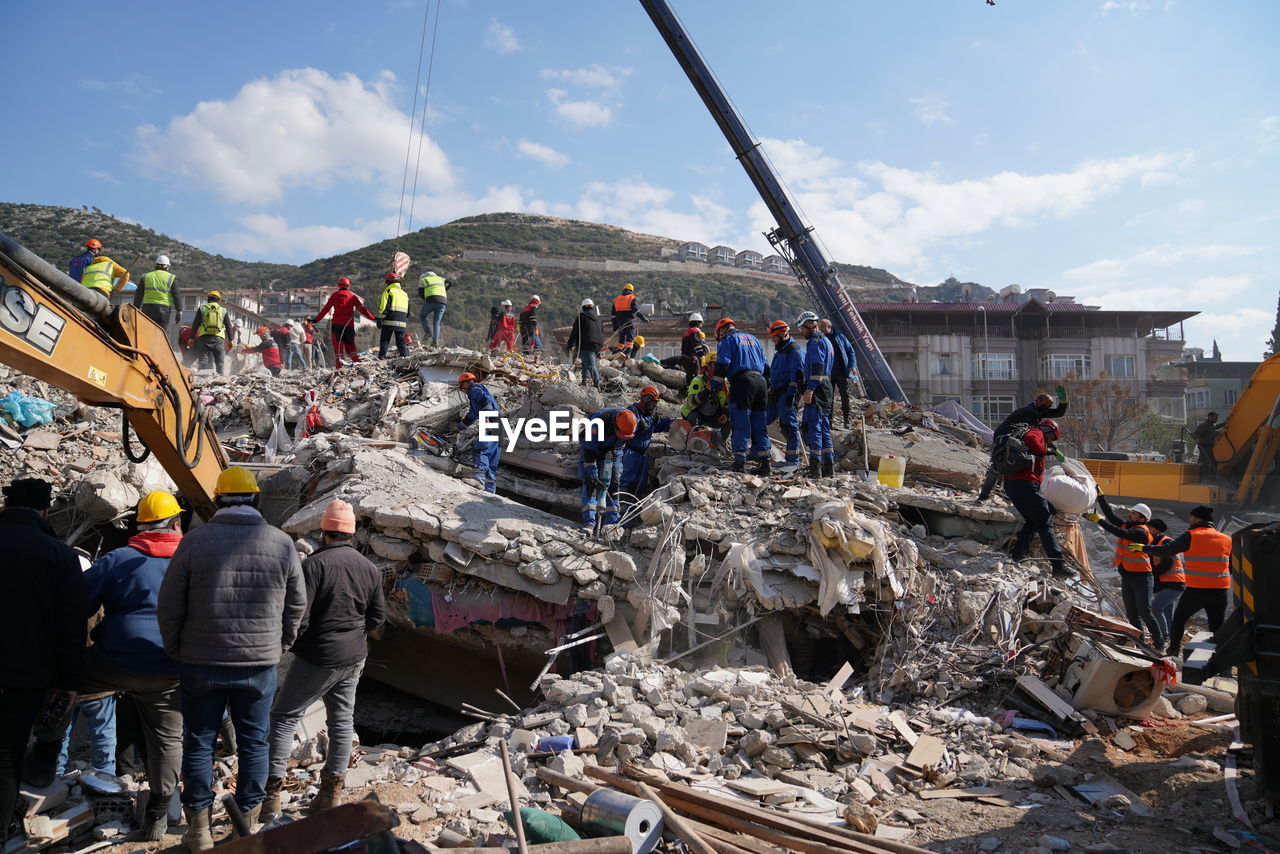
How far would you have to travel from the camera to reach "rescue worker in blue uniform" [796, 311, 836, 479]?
→ 790cm

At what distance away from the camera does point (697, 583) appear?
6.59m

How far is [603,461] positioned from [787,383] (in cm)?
217

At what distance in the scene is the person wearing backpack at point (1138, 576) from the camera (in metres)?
6.68

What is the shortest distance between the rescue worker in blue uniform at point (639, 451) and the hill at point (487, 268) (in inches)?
1168

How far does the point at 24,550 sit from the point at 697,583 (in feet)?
14.9

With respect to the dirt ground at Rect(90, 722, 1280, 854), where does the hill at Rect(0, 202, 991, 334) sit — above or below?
above

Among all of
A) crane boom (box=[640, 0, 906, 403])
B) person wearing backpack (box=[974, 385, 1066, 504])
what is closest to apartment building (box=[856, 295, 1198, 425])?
crane boom (box=[640, 0, 906, 403])

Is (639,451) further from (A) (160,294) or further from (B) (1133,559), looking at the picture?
(A) (160,294)

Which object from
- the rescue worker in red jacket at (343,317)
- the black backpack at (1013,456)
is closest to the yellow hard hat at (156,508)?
the black backpack at (1013,456)

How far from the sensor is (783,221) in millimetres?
14352

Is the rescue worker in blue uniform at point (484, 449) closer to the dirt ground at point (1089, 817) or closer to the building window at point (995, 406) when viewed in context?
the dirt ground at point (1089, 817)

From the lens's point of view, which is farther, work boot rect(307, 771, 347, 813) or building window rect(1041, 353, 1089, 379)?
building window rect(1041, 353, 1089, 379)

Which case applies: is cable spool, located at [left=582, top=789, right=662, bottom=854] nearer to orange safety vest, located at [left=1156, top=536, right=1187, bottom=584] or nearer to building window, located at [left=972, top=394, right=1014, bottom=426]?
orange safety vest, located at [left=1156, top=536, right=1187, bottom=584]

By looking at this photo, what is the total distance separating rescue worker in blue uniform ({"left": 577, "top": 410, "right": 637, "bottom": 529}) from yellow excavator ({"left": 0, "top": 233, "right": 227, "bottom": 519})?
304cm
